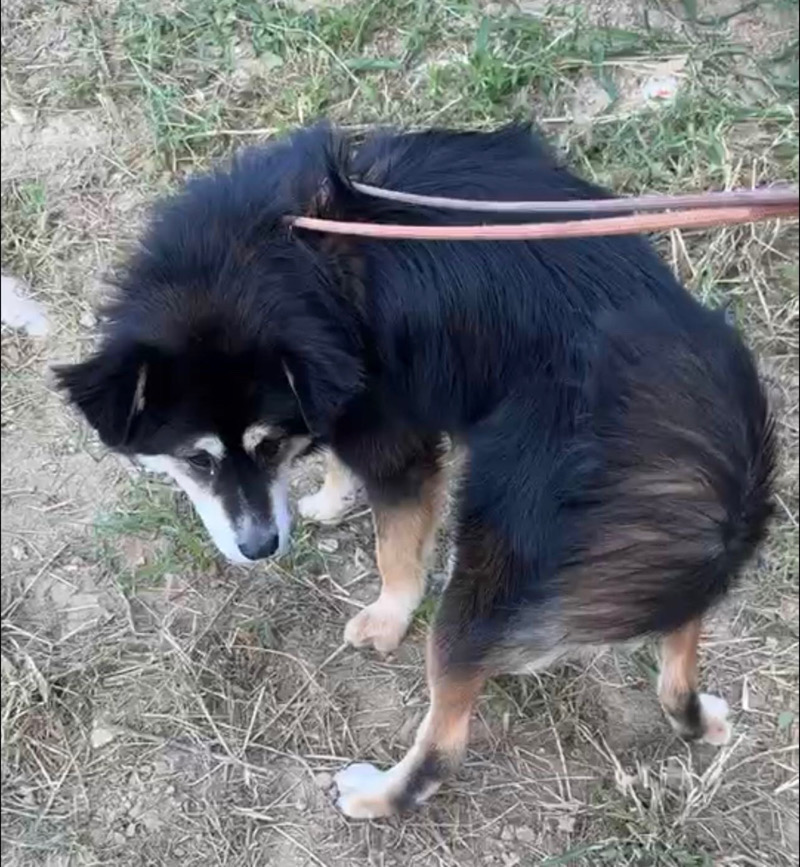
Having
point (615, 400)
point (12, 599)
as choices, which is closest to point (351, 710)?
point (12, 599)

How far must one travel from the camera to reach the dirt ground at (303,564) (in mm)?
2609

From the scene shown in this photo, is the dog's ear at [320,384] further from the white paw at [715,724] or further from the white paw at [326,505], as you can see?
the white paw at [715,724]

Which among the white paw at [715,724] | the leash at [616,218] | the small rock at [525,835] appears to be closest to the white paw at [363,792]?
the small rock at [525,835]

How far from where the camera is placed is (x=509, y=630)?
2.36 meters

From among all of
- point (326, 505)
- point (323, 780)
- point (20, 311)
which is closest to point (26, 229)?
point (20, 311)

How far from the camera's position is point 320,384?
2311 mm

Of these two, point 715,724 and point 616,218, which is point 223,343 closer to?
point 616,218

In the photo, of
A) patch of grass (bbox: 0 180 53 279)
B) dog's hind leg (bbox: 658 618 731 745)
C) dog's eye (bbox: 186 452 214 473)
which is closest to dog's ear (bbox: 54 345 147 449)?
dog's eye (bbox: 186 452 214 473)

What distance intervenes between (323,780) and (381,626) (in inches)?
17.5

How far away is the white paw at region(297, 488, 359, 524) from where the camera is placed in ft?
10.6

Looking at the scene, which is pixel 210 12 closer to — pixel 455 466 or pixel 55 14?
pixel 55 14

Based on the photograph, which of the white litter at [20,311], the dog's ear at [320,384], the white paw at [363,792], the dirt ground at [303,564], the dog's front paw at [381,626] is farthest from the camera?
the white litter at [20,311]

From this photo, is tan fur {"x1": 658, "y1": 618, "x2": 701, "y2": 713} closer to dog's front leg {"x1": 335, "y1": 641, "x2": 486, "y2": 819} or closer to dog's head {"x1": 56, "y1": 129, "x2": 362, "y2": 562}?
dog's front leg {"x1": 335, "y1": 641, "x2": 486, "y2": 819}

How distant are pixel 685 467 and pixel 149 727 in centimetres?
163
